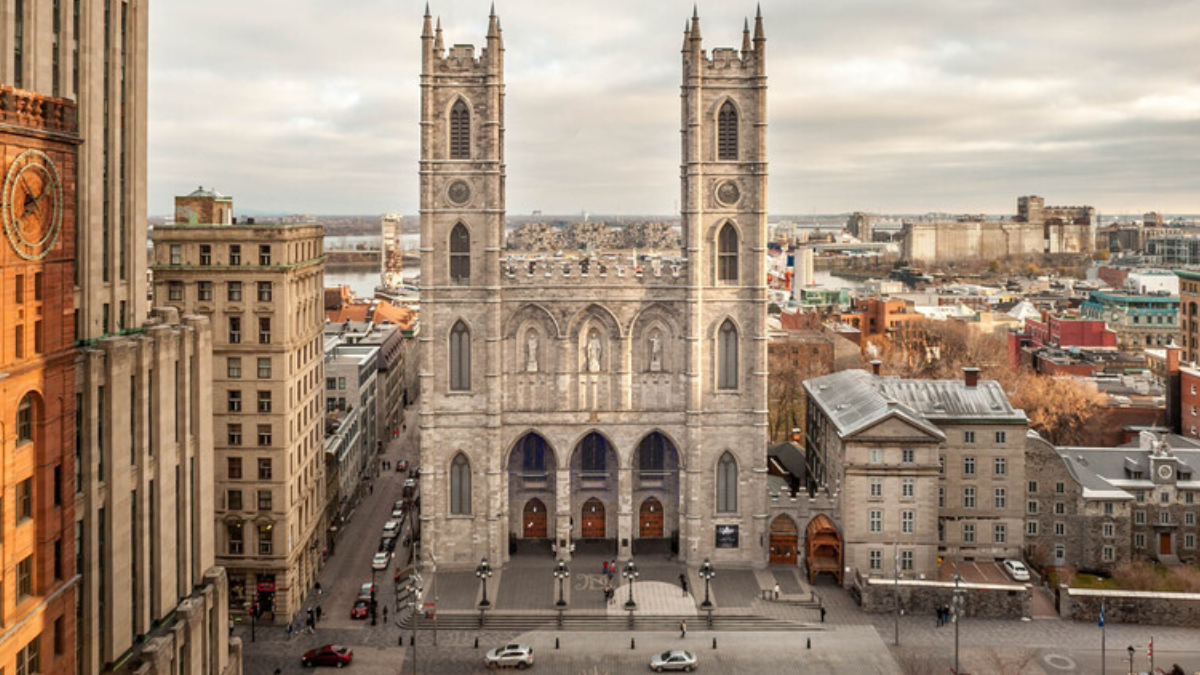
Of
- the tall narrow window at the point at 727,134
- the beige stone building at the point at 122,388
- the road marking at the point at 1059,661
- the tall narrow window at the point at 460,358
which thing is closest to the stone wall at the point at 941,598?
the road marking at the point at 1059,661

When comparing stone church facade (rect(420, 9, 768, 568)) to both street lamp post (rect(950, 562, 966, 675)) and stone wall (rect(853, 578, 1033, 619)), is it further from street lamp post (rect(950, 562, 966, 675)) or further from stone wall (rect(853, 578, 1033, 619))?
street lamp post (rect(950, 562, 966, 675))

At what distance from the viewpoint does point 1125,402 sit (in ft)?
265

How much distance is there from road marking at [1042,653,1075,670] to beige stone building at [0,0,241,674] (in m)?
36.7

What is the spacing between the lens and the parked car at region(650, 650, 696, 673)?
151 feet

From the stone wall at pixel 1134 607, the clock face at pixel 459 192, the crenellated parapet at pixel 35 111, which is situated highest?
the clock face at pixel 459 192

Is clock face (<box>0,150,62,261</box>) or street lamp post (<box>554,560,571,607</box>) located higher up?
clock face (<box>0,150,62,261</box>)

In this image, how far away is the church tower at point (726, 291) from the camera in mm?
58656

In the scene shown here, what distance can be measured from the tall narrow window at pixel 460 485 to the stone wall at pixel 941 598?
2317 cm

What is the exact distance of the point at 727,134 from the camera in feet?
A: 195

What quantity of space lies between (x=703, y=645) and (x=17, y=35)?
127 feet

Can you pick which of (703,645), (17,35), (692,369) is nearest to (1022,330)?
(692,369)

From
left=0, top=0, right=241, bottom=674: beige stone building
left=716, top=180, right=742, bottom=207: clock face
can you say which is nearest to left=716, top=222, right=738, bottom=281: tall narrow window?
left=716, top=180, right=742, bottom=207: clock face

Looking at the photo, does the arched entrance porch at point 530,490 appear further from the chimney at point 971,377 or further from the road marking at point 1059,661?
the road marking at point 1059,661

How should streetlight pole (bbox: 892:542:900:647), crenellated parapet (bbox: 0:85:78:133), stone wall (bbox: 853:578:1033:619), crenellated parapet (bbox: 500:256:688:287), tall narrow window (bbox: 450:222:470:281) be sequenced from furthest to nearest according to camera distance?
crenellated parapet (bbox: 500:256:688:287) → tall narrow window (bbox: 450:222:470:281) → stone wall (bbox: 853:578:1033:619) → streetlight pole (bbox: 892:542:900:647) → crenellated parapet (bbox: 0:85:78:133)
